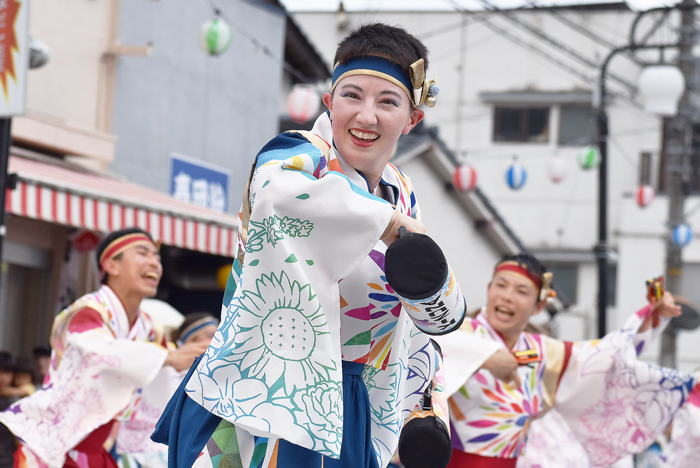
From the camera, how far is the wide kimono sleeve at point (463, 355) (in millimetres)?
4414

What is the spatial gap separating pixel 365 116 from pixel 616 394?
3.46m

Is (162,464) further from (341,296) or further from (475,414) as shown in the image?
(341,296)

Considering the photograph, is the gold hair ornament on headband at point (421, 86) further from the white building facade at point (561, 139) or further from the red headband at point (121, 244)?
the white building facade at point (561, 139)

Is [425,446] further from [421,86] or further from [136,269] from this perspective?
[136,269]

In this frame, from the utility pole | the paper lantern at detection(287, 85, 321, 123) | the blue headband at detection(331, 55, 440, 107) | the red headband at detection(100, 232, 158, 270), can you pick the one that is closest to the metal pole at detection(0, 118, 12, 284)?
→ the red headband at detection(100, 232, 158, 270)

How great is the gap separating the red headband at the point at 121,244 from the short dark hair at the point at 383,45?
283 centimetres

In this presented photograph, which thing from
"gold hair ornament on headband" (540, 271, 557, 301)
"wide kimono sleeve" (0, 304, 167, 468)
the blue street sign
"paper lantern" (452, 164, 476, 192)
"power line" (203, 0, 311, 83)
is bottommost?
"wide kimono sleeve" (0, 304, 167, 468)

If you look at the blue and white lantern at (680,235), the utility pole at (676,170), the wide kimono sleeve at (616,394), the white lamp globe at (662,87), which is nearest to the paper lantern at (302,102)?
the white lamp globe at (662,87)

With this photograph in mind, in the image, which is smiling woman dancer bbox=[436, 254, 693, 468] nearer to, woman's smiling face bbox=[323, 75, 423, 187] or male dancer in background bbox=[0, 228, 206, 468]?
male dancer in background bbox=[0, 228, 206, 468]

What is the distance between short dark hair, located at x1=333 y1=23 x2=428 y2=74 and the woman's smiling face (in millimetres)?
61

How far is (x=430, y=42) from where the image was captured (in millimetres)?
23172

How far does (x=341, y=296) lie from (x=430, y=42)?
842 inches

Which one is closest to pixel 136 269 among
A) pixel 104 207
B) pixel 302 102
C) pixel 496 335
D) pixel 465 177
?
pixel 496 335

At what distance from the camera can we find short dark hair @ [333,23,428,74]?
240cm
